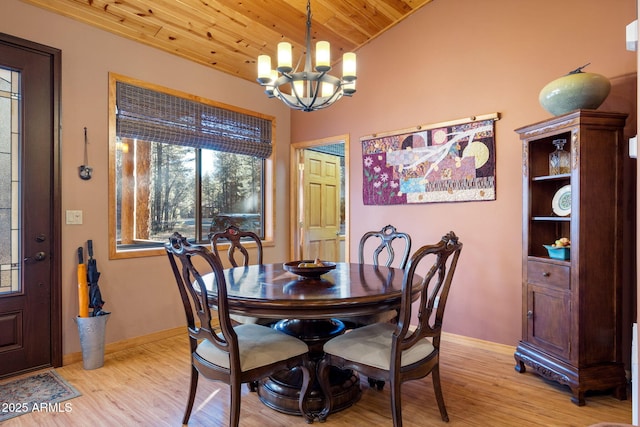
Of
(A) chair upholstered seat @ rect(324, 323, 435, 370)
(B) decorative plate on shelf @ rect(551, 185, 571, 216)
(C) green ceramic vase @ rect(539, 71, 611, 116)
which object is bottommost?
(A) chair upholstered seat @ rect(324, 323, 435, 370)

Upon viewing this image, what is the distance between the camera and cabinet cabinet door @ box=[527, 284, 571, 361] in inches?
92.8

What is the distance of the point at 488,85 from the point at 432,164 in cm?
80

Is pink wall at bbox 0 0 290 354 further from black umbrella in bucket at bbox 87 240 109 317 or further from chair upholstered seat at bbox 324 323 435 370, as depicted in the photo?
chair upholstered seat at bbox 324 323 435 370

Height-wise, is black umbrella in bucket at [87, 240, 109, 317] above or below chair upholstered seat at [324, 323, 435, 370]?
above

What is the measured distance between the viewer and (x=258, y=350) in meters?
1.87

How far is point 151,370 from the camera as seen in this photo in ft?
8.96

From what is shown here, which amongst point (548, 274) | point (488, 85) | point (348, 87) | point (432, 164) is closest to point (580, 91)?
point (488, 85)

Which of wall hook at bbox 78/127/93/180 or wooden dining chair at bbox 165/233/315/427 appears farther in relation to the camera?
wall hook at bbox 78/127/93/180

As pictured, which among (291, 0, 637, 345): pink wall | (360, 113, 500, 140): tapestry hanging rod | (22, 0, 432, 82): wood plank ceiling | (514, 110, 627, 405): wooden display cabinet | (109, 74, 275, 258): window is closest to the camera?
(514, 110, 627, 405): wooden display cabinet

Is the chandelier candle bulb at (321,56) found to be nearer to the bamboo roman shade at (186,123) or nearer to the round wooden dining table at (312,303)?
the round wooden dining table at (312,303)

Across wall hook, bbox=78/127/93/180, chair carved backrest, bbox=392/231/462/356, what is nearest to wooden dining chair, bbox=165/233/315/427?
chair carved backrest, bbox=392/231/462/356

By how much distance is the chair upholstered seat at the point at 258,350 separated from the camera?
181 centimetres

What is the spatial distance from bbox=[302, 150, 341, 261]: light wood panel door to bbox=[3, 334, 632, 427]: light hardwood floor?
2.34 metres

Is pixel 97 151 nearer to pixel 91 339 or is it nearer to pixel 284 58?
pixel 91 339
